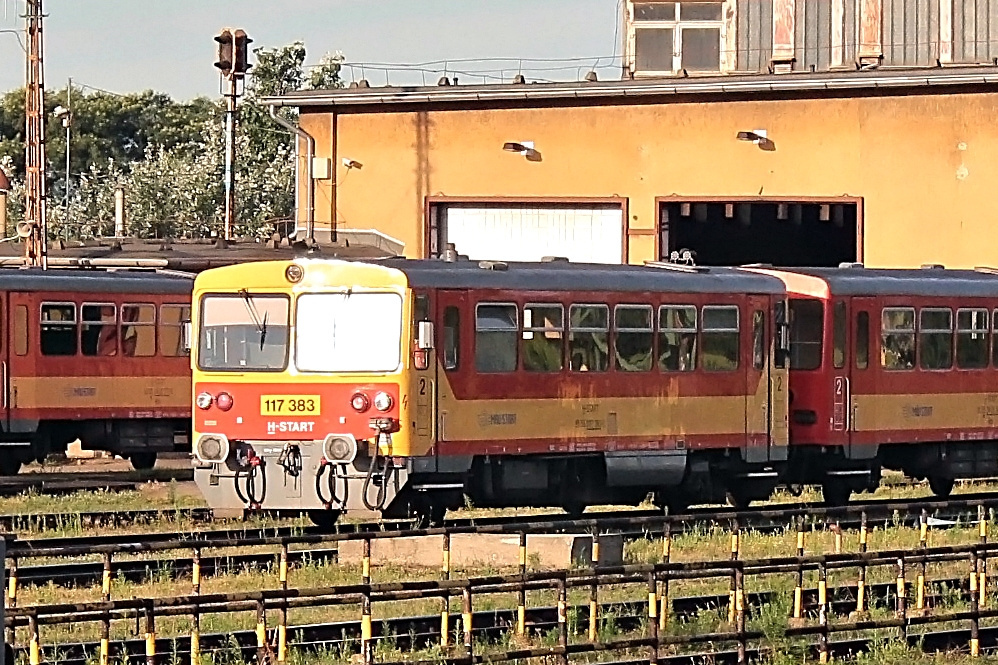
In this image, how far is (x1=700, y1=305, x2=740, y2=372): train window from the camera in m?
22.1

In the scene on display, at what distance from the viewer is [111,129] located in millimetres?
101938

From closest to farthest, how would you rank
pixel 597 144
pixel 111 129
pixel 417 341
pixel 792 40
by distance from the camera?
pixel 417 341 < pixel 597 144 < pixel 792 40 < pixel 111 129

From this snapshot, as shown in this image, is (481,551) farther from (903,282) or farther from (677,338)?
(903,282)

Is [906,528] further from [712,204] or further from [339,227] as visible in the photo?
[339,227]

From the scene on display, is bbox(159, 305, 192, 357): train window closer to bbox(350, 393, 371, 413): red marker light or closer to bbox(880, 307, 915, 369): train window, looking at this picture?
bbox(350, 393, 371, 413): red marker light

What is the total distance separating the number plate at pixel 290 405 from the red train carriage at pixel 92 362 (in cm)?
796

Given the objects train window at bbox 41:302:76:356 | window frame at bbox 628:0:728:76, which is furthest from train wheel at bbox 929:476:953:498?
window frame at bbox 628:0:728:76

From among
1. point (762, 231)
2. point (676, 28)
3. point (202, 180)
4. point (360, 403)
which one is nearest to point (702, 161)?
point (762, 231)

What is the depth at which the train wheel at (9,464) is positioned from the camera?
90.9 ft

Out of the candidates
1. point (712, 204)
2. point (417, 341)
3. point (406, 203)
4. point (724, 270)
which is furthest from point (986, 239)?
point (417, 341)

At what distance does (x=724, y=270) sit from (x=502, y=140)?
15.7 meters

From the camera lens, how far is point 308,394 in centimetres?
1959

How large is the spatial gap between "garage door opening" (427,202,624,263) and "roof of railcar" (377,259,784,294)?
15.1 meters

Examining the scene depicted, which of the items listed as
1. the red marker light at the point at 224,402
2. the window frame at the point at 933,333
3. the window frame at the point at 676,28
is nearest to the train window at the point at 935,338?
the window frame at the point at 933,333
